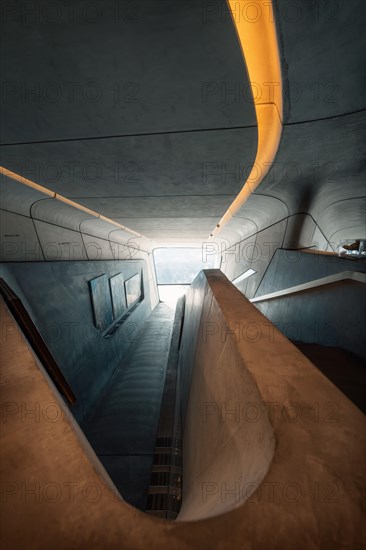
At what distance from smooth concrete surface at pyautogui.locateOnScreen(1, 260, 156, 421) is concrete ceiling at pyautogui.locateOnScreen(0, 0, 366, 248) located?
1.84 m

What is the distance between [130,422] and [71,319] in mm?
2651

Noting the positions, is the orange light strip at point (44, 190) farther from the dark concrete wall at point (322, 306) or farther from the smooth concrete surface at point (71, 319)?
the dark concrete wall at point (322, 306)

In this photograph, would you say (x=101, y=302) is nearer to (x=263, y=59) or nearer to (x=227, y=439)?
(x=227, y=439)

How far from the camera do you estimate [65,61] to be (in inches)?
54.6

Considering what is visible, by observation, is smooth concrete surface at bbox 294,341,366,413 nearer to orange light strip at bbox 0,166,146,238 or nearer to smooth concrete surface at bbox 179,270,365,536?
smooth concrete surface at bbox 179,270,365,536

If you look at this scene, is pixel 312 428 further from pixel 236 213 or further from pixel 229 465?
pixel 236 213

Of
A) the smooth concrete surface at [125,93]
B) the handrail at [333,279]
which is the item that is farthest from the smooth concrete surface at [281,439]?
the smooth concrete surface at [125,93]

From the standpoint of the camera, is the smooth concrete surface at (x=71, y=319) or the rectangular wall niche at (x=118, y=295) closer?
the smooth concrete surface at (x=71, y=319)

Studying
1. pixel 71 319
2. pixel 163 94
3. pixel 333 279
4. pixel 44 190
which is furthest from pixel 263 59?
pixel 71 319

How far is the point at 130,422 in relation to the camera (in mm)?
4637

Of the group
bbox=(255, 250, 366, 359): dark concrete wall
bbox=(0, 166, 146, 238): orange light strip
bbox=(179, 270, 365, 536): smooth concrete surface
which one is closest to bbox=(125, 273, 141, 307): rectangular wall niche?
bbox=(0, 166, 146, 238): orange light strip

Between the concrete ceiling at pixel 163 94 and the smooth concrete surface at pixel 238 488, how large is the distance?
204 cm

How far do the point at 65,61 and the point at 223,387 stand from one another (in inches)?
97.7

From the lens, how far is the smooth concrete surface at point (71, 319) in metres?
3.89
